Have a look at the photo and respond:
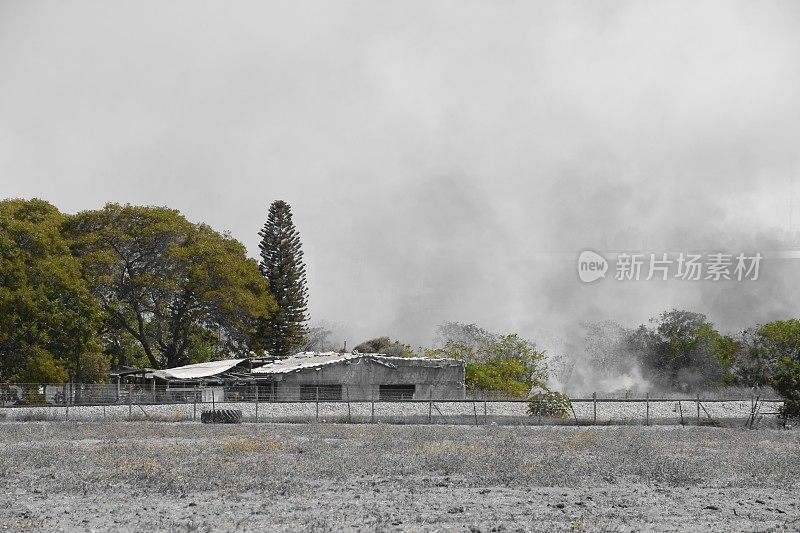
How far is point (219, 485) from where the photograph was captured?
68.2 ft

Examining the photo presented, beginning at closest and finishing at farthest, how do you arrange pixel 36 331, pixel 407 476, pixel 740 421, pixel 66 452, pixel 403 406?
pixel 407 476
pixel 66 452
pixel 740 421
pixel 403 406
pixel 36 331

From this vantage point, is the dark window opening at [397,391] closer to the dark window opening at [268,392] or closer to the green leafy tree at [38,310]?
the dark window opening at [268,392]

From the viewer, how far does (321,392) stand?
60344mm

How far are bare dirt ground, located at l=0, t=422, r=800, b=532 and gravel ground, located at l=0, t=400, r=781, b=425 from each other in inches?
435

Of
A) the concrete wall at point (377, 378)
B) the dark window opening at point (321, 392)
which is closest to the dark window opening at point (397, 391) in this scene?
the concrete wall at point (377, 378)

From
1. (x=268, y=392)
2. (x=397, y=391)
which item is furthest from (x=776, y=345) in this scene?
(x=268, y=392)

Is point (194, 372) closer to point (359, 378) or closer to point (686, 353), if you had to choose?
point (359, 378)

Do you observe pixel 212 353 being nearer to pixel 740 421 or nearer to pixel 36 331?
pixel 36 331

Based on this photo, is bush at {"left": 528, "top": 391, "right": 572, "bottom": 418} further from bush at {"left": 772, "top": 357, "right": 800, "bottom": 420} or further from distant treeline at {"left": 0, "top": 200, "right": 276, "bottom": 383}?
distant treeline at {"left": 0, "top": 200, "right": 276, "bottom": 383}

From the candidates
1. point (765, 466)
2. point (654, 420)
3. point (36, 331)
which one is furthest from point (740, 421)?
point (36, 331)

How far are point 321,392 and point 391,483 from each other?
1529 inches

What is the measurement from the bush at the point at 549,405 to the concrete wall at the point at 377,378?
10.4m

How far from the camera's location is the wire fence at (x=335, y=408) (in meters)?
47.1

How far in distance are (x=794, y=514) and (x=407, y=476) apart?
8591 millimetres
